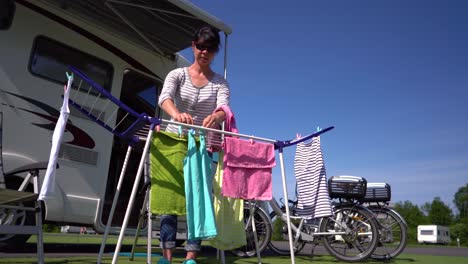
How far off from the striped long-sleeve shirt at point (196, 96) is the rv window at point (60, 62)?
2.09 m

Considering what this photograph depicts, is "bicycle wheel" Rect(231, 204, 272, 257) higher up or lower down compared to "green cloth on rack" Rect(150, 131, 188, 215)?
lower down

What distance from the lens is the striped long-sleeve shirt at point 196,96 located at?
2553mm

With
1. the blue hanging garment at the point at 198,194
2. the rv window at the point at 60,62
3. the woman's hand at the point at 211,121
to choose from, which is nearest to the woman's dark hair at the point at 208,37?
the woman's hand at the point at 211,121

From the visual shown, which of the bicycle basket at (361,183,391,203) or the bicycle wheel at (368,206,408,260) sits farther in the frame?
the bicycle basket at (361,183,391,203)

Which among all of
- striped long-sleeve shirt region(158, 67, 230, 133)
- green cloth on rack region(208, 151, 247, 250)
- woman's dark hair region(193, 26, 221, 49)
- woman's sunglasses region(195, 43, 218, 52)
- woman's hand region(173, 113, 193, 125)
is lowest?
green cloth on rack region(208, 151, 247, 250)

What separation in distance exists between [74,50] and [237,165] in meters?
2.76

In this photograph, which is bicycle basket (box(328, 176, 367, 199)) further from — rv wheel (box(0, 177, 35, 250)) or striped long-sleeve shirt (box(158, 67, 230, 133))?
rv wheel (box(0, 177, 35, 250))

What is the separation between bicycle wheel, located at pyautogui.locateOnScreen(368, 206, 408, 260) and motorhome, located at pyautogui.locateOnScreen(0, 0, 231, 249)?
9.84 feet

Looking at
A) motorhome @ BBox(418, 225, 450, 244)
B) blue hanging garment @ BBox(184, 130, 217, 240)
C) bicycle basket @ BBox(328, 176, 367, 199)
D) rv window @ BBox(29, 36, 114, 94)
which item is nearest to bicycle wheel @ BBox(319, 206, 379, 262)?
bicycle basket @ BBox(328, 176, 367, 199)

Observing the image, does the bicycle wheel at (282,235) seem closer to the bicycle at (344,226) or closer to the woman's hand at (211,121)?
the bicycle at (344,226)

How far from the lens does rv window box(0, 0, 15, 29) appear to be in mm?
3730

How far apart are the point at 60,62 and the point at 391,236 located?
434cm

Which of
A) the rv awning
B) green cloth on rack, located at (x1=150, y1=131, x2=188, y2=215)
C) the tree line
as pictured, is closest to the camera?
green cloth on rack, located at (x1=150, y1=131, x2=188, y2=215)

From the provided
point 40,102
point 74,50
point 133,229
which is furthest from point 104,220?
point 74,50
